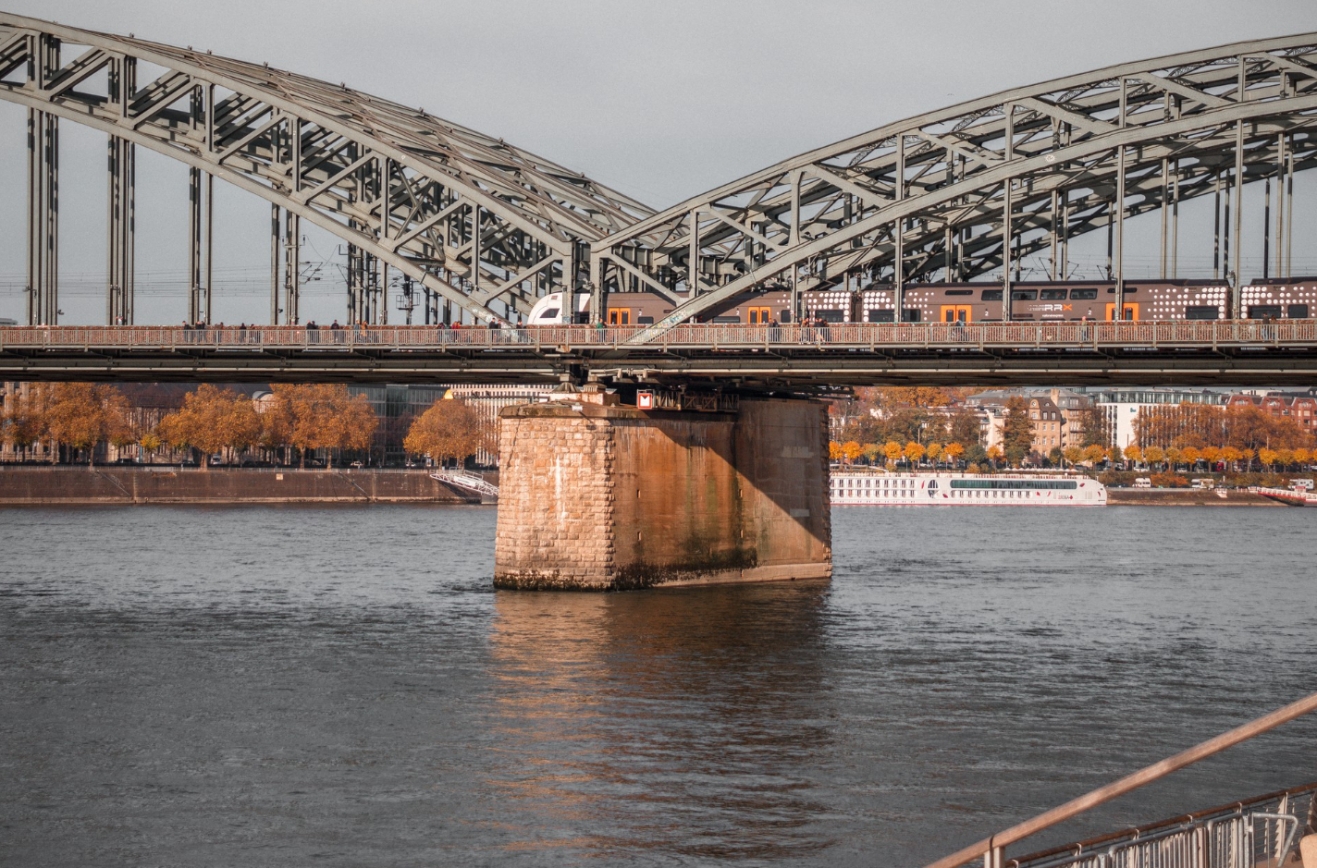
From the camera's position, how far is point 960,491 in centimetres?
18662

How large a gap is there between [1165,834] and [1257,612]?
4781cm

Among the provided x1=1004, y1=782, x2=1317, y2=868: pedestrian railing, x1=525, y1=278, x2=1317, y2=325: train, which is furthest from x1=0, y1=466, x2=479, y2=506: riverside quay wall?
x1=1004, y1=782, x2=1317, y2=868: pedestrian railing

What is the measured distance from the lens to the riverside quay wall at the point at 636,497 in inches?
2379

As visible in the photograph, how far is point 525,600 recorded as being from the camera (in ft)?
192

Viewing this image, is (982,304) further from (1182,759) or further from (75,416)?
(75,416)

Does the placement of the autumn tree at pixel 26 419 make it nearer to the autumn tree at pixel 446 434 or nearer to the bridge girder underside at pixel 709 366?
the autumn tree at pixel 446 434

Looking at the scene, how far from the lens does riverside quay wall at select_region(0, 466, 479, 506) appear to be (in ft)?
483

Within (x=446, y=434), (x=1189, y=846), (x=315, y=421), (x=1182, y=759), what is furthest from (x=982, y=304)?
(x=446, y=434)

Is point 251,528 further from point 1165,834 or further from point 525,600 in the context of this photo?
point 1165,834

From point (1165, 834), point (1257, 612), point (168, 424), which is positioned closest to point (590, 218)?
point (1257, 612)

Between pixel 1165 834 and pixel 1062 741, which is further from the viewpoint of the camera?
pixel 1062 741

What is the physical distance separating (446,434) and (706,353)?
129 m

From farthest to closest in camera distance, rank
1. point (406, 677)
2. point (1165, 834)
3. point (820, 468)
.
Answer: point (820, 468) < point (406, 677) < point (1165, 834)

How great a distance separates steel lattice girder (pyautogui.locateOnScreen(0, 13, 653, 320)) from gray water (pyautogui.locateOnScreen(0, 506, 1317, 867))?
1456 centimetres
